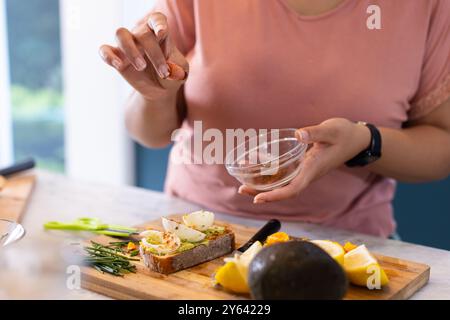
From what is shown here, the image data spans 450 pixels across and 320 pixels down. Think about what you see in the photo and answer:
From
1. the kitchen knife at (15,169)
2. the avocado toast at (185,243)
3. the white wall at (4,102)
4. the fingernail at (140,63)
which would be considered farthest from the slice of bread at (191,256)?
the white wall at (4,102)

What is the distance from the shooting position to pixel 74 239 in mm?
1381

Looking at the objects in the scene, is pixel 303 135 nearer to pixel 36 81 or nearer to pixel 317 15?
pixel 317 15

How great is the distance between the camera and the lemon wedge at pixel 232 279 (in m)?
1.04

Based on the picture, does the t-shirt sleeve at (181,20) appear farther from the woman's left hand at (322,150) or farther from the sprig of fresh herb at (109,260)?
the sprig of fresh herb at (109,260)

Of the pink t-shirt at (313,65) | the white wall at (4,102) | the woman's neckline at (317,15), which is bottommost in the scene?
the white wall at (4,102)

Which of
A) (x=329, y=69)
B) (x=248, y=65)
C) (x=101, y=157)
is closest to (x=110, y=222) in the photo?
(x=248, y=65)

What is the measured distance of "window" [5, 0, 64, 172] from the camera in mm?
3488

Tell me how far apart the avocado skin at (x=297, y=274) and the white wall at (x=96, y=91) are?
212 cm

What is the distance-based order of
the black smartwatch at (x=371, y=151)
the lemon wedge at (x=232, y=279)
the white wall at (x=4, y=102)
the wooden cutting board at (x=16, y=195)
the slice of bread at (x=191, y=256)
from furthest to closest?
the white wall at (x=4, y=102)
the wooden cutting board at (x=16, y=195)
the black smartwatch at (x=371, y=151)
the slice of bread at (x=191, y=256)
the lemon wedge at (x=232, y=279)

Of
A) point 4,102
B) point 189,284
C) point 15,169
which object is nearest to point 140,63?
point 189,284

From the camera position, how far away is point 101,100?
3.06 meters

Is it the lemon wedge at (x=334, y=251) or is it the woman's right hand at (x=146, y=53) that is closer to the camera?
the lemon wedge at (x=334, y=251)

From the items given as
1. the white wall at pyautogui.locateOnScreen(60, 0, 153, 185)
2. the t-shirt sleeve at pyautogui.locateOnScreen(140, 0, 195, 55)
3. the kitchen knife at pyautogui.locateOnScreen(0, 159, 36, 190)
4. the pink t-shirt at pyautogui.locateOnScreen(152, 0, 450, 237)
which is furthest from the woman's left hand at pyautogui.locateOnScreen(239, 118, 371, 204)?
the white wall at pyautogui.locateOnScreen(60, 0, 153, 185)

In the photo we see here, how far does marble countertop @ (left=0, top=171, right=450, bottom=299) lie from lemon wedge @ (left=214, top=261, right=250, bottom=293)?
20 centimetres
